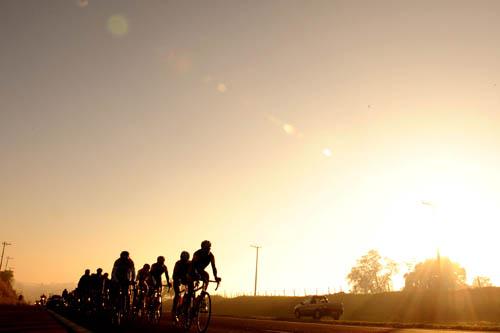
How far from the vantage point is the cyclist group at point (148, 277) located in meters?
11.1

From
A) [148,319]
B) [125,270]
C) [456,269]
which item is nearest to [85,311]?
[148,319]

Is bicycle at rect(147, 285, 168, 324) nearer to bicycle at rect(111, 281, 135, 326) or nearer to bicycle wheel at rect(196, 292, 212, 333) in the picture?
bicycle at rect(111, 281, 135, 326)

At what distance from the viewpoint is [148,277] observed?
54.2ft

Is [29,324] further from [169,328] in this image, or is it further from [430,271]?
[430,271]

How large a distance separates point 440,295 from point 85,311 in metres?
43.1

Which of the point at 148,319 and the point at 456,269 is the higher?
the point at 456,269

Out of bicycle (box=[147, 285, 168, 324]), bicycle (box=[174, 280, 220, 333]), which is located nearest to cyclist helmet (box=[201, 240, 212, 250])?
bicycle (box=[174, 280, 220, 333])

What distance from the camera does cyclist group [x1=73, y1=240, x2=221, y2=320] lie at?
11.1 metres

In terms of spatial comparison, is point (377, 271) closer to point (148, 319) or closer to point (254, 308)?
point (254, 308)

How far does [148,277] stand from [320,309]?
26.4 metres

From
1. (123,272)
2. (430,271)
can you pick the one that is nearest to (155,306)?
(123,272)

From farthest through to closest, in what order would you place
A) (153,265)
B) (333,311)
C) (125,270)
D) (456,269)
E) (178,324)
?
(456,269)
(333,311)
(153,265)
(125,270)
(178,324)

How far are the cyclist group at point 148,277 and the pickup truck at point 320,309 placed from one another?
2344 cm

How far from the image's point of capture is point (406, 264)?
138375 mm
